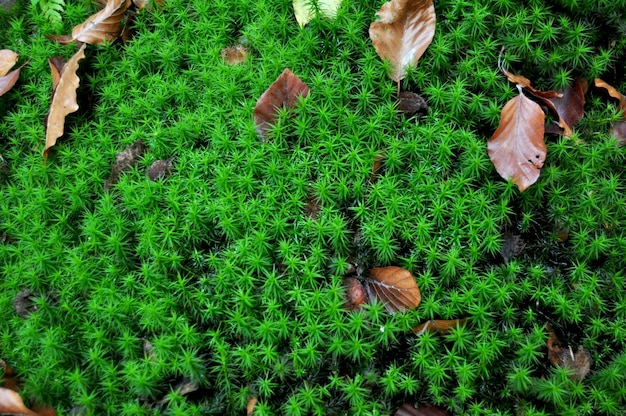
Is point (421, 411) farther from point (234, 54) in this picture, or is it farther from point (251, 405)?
point (234, 54)

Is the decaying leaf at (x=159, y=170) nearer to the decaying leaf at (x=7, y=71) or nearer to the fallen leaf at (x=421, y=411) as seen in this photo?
the decaying leaf at (x=7, y=71)

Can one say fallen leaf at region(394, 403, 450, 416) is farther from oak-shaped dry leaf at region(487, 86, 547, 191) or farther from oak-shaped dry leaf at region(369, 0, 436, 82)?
oak-shaped dry leaf at region(369, 0, 436, 82)

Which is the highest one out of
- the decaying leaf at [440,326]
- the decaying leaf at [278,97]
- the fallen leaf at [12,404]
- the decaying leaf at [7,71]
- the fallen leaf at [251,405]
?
the decaying leaf at [7,71]

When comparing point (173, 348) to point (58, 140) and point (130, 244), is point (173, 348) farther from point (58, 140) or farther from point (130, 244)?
point (58, 140)

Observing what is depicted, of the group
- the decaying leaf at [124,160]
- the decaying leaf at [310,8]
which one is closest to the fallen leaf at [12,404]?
the decaying leaf at [124,160]

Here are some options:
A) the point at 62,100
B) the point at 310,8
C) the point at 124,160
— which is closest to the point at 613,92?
the point at 310,8

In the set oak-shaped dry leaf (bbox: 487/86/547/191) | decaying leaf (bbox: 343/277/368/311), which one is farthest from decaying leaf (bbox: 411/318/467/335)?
oak-shaped dry leaf (bbox: 487/86/547/191)
